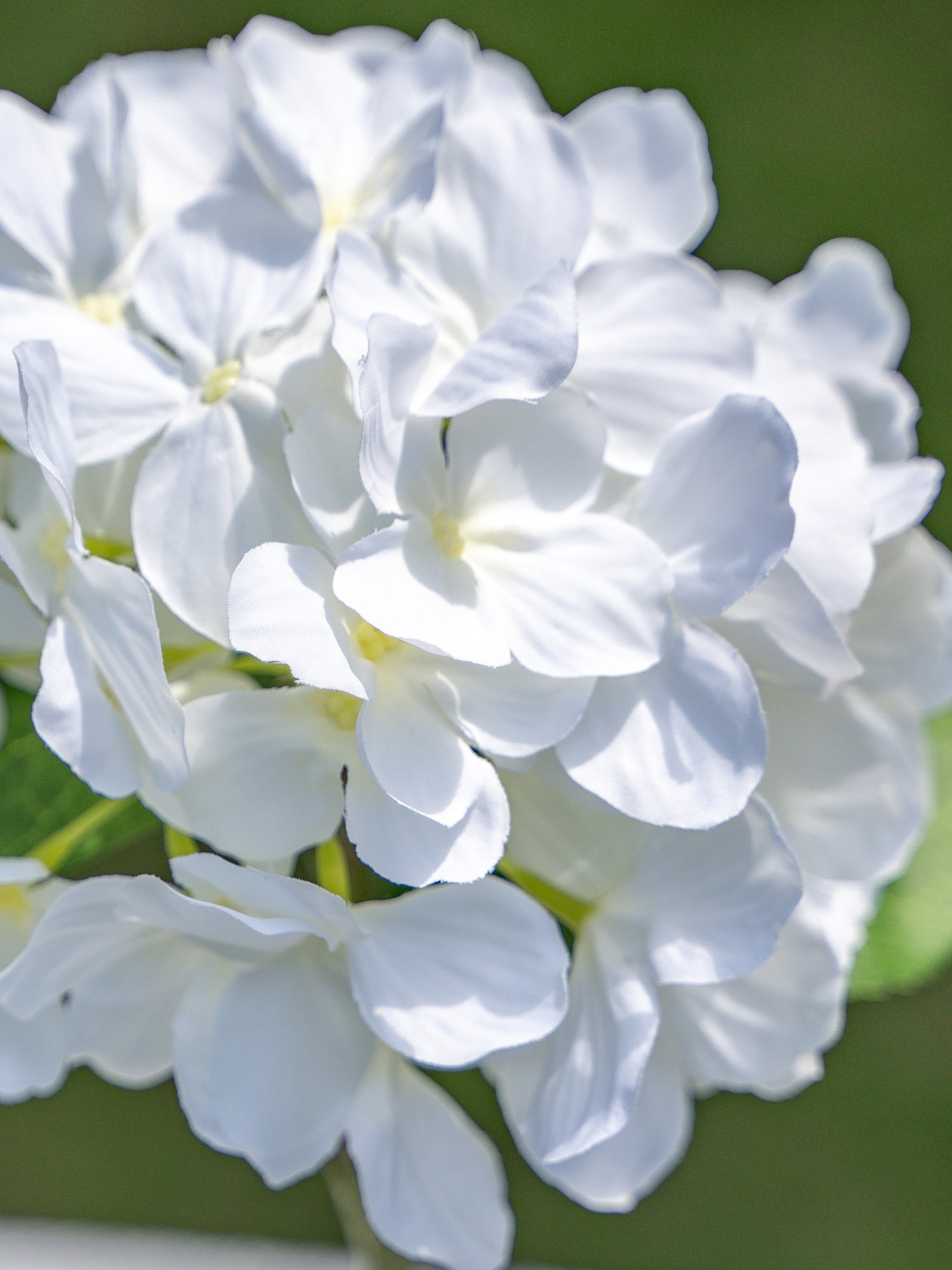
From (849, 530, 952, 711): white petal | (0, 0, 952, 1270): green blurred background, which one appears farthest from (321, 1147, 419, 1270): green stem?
(0, 0, 952, 1270): green blurred background

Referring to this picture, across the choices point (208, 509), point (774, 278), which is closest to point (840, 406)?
point (208, 509)

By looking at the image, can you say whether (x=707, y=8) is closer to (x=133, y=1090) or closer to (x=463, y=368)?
(x=133, y=1090)

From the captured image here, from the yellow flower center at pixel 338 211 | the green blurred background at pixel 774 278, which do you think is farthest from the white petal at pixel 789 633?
the green blurred background at pixel 774 278

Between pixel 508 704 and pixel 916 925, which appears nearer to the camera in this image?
pixel 508 704

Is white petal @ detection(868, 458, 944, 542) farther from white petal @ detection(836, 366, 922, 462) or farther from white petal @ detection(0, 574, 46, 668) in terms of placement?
white petal @ detection(0, 574, 46, 668)

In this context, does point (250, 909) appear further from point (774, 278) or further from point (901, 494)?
point (774, 278)
